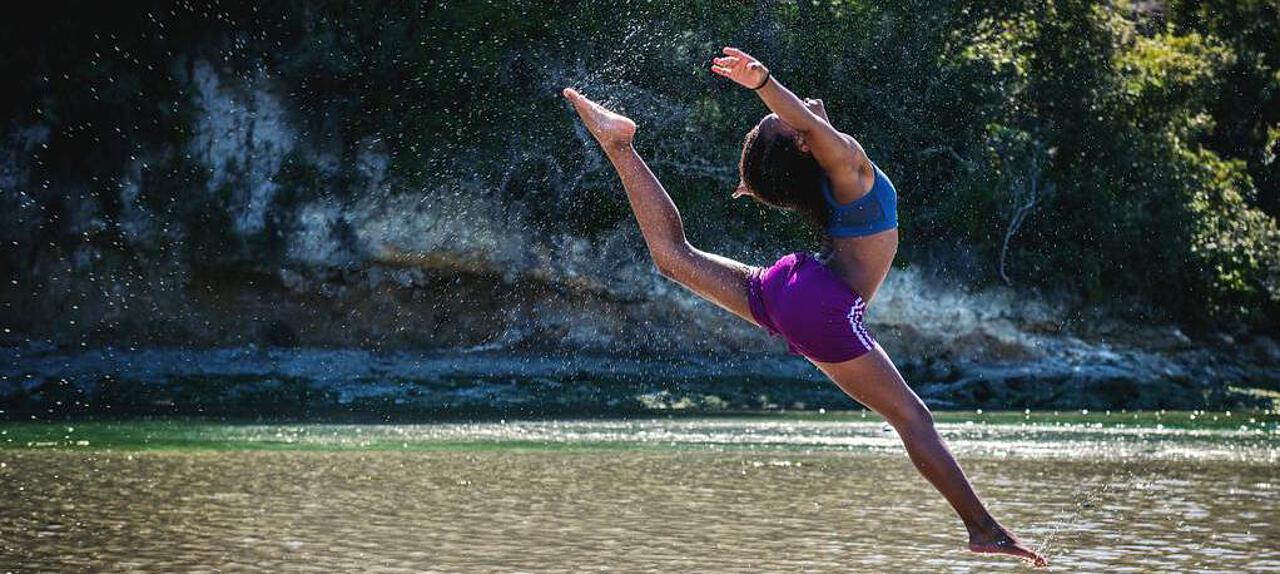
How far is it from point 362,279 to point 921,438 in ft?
84.1

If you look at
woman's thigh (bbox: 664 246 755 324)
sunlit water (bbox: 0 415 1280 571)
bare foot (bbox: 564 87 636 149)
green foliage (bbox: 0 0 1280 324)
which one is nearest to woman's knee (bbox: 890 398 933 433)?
woman's thigh (bbox: 664 246 755 324)

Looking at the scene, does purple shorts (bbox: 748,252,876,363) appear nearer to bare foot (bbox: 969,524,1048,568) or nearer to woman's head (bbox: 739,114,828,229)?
woman's head (bbox: 739,114,828,229)

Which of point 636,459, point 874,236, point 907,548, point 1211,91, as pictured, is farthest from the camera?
point 1211,91

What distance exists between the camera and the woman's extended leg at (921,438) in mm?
6820

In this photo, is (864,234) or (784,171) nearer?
(864,234)

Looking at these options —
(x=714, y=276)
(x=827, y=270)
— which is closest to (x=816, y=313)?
(x=827, y=270)

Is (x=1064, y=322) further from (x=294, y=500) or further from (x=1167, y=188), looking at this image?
(x=294, y=500)

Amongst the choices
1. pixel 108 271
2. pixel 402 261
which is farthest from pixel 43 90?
pixel 402 261

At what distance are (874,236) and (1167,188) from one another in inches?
Answer: 1158

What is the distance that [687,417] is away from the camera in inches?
977

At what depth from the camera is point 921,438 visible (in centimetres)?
688

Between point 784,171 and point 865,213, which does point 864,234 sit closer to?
point 865,213

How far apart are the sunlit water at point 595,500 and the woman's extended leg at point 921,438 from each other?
394 cm

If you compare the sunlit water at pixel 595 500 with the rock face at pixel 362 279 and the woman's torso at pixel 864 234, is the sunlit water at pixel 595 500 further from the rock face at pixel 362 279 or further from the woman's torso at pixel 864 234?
the rock face at pixel 362 279
